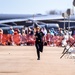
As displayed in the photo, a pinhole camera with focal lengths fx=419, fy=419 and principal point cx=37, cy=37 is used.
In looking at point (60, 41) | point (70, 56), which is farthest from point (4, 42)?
point (70, 56)

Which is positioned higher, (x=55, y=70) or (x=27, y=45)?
(x=55, y=70)

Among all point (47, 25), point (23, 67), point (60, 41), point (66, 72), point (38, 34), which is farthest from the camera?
point (47, 25)

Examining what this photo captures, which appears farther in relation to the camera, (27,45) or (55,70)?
(27,45)

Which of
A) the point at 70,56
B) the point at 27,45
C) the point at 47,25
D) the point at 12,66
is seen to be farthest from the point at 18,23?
the point at 12,66

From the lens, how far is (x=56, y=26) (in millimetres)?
51062

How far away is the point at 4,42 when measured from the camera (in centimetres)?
3697

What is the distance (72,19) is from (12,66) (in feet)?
119

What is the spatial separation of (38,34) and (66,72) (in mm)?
6470

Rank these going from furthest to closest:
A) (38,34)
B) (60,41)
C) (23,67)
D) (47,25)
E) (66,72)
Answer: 1. (47,25)
2. (60,41)
3. (38,34)
4. (23,67)
5. (66,72)

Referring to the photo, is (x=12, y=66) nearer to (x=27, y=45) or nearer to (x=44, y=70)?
(x=44, y=70)

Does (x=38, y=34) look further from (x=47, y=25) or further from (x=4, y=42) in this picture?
(x=47, y=25)

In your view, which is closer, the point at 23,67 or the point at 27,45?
the point at 23,67

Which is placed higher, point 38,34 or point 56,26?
point 38,34

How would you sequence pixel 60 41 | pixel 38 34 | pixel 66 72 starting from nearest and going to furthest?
pixel 66 72
pixel 38 34
pixel 60 41
